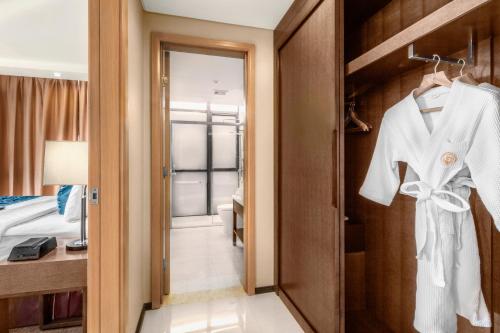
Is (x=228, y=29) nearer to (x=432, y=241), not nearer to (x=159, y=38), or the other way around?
(x=159, y=38)

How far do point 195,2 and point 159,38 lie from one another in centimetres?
42

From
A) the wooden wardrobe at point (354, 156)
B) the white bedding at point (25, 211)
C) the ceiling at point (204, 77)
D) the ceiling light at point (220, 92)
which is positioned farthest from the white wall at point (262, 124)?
the ceiling light at point (220, 92)

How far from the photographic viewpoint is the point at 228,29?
7.59ft

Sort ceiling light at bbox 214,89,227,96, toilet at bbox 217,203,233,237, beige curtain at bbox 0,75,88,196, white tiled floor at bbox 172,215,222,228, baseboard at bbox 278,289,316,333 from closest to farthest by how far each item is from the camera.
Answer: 1. beige curtain at bbox 0,75,88,196
2. baseboard at bbox 278,289,316,333
3. toilet at bbox 217,203,233,237
4. ceiling light at bbox 214,89,227,96
5. white tiled floor at bbox 172,215,222,228

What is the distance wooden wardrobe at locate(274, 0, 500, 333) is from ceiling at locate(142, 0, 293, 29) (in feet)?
0.49

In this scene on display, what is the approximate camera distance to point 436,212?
1.11 meters

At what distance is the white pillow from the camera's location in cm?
143

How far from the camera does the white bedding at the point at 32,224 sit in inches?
48.4

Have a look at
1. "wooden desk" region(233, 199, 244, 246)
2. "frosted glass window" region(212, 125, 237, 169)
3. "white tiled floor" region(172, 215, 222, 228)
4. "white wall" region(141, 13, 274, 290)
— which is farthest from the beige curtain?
"frosted glass window" region(212, 125, 237, 169)

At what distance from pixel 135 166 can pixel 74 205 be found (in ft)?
1.39

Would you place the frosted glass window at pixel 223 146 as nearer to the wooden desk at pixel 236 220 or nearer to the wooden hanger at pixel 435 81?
the wooden desk at pixel 236 220

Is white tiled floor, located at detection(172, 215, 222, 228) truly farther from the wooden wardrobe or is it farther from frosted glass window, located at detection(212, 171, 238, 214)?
the wooden wardrobe

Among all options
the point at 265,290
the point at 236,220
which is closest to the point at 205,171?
the point at 236,220

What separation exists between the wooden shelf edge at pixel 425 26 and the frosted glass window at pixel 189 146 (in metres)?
4.31
